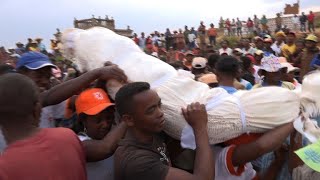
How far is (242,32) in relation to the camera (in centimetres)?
2644

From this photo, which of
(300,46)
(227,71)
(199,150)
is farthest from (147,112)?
(300,46)

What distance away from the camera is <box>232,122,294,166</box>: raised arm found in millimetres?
2021

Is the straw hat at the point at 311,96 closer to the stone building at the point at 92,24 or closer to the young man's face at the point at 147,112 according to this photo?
the young man's face at the point at 147,112

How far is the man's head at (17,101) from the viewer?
1.77m

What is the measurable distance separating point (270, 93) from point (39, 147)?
3.94ft

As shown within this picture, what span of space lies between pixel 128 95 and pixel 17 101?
55 cm

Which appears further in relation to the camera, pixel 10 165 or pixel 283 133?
pixel 283 133

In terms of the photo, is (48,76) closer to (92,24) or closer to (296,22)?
(92,24)

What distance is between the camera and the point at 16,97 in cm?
178

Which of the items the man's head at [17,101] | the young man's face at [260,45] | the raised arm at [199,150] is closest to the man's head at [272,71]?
the raised arm at [199,150]

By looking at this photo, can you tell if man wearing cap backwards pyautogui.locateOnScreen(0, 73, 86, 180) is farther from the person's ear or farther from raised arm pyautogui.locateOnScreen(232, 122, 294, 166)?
raised arm pyautogui.locateOnScreen(232, 122, 294, 166)

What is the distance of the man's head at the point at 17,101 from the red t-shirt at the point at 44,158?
0.34ft

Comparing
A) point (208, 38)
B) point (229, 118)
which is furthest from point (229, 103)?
point (208, 38)

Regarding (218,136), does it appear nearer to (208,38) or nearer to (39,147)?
(39,147)
